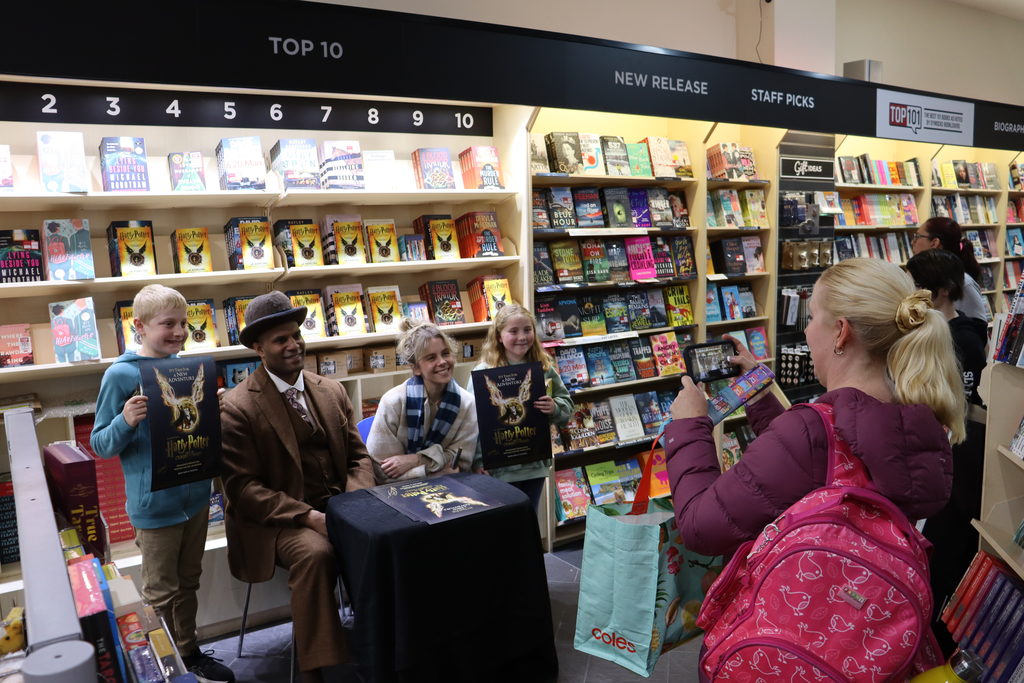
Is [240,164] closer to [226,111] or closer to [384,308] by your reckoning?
[226,111]

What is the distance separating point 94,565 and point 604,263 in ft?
13.4

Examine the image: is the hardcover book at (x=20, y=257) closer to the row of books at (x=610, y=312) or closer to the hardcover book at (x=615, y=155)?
the row of books at (x=610, y=312)

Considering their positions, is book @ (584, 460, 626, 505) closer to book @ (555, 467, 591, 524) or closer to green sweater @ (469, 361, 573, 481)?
book @ (555, 467, 591, 524)

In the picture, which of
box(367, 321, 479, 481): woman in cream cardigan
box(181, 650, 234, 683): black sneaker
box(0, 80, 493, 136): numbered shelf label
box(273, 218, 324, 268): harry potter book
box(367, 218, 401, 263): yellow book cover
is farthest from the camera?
box(367, 218, 401, 263): yellow book cover

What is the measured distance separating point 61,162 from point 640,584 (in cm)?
326

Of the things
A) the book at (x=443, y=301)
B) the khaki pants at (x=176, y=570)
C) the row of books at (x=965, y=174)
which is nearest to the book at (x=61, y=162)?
the khaki pants at (x=176, y=570)

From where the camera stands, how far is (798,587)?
137 cm

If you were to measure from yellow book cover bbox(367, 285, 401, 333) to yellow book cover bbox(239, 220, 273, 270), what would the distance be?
61 centimetres

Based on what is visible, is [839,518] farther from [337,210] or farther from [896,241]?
[896,241]

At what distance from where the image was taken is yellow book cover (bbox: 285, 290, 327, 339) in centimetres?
407

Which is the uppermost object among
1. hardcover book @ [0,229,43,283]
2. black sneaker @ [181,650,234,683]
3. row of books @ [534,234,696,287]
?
hardcover book @ [0,229,43,283]

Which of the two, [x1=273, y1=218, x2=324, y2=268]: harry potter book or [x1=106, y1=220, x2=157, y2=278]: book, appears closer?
[x1=106, y1=220, x2=157, y2=278]: book

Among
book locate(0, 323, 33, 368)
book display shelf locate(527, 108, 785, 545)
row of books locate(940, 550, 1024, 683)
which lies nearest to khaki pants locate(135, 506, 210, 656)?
book locate(0, 323, 33, 368)

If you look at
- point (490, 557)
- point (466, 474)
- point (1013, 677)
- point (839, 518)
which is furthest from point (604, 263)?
point (839, 518)
